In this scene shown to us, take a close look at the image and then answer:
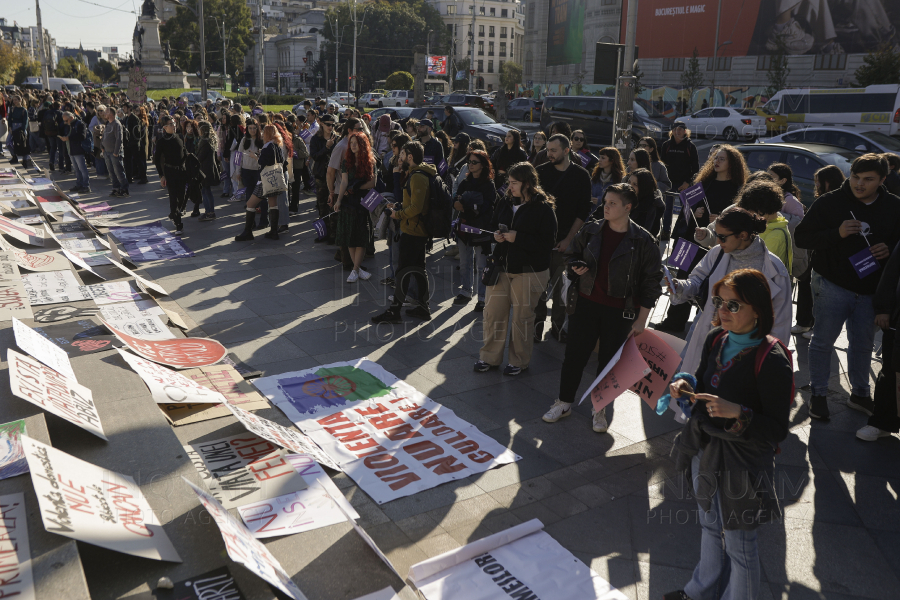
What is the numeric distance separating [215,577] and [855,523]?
3.51 meters

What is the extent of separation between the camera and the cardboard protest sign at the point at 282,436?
411 cm

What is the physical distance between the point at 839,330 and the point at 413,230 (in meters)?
4.03

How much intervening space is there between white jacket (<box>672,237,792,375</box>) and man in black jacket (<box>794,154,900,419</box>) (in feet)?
3.04

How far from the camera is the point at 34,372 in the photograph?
12.6ft

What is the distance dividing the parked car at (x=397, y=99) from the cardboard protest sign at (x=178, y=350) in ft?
163

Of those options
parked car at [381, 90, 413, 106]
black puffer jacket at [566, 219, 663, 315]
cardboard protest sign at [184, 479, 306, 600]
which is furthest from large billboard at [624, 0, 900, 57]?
cardboard protest sign at [184, 479, 306, 600]

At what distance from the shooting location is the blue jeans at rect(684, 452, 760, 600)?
2881mm

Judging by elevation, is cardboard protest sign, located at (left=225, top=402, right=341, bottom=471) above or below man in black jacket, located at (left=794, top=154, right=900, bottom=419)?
below

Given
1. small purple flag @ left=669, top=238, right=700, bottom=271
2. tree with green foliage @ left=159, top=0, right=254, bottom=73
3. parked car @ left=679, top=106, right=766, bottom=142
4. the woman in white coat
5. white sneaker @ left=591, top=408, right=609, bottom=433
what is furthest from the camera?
tree with green foliage @ left=159, top=0, right=254, bottom=73

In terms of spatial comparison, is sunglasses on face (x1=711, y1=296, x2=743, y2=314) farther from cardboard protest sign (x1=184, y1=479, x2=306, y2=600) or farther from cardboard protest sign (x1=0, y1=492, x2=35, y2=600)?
cardboard protest sign (x1=0, y1=492, x2=35, y2=600)

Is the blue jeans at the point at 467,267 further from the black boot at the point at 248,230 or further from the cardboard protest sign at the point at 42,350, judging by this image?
the cardboard protest sign at the point at 42,350

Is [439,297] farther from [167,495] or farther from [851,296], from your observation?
[167,495]

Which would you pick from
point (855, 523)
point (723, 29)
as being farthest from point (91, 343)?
point (723, 29)

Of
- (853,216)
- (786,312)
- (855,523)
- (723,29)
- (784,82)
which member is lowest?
(855,523)
